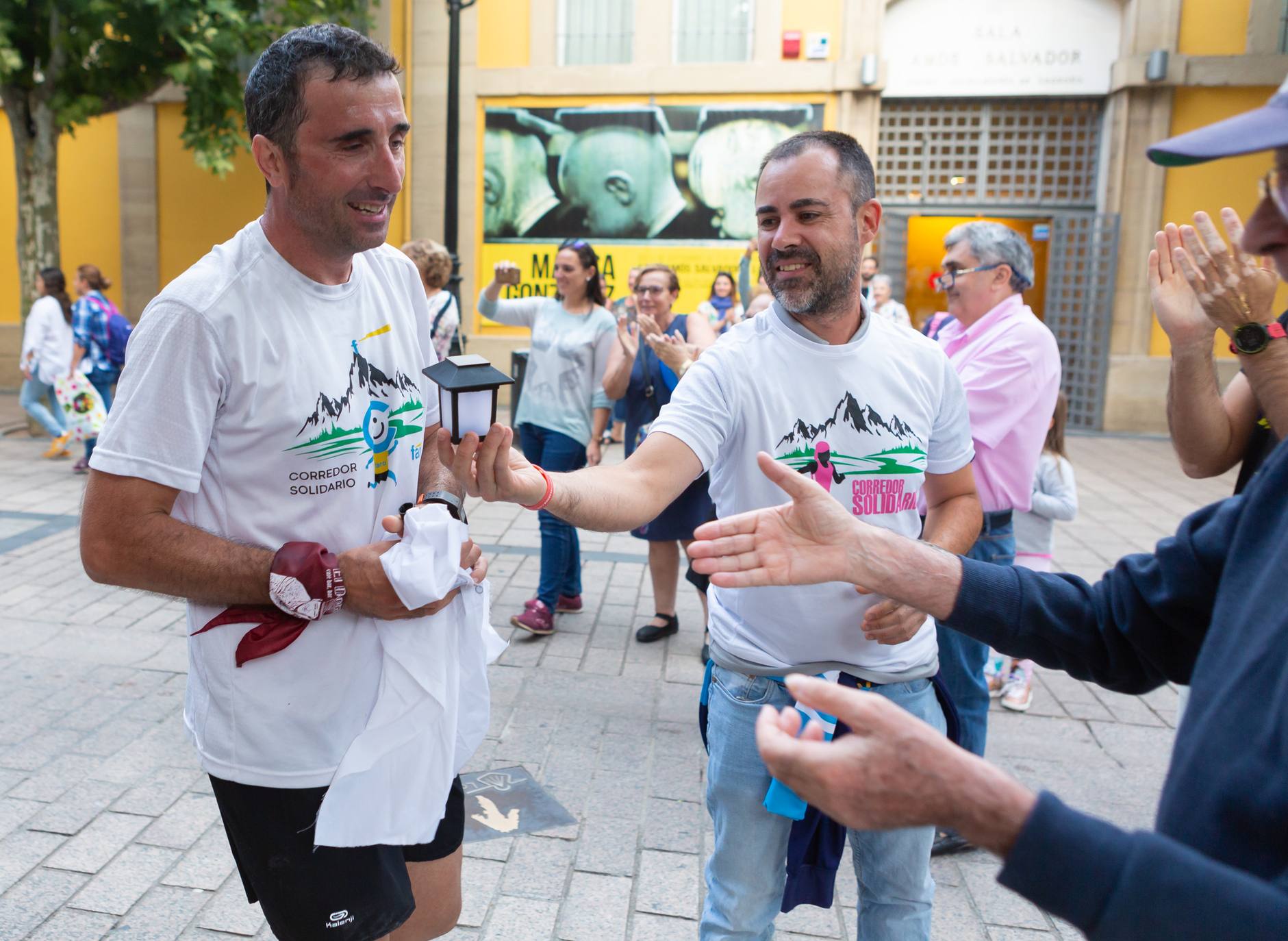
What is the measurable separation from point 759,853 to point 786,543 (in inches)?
32.4

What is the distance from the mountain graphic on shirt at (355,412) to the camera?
1933 mm

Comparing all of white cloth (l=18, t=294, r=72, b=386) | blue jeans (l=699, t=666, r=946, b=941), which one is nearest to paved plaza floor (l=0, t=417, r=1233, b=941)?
blue jeans (l=699, t=666, r=946, b=941)

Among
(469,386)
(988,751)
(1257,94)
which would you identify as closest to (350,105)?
(469,386)

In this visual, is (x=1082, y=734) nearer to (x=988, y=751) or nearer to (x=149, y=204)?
(x=988, y=751)

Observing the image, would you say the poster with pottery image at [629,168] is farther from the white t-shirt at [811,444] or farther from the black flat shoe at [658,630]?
the white t-shirt at [811,444]

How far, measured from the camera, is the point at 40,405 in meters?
10.5

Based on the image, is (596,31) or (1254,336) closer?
(1254,336)

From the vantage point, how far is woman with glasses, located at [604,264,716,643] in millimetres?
5355

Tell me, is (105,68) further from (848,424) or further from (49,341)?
(848,424)

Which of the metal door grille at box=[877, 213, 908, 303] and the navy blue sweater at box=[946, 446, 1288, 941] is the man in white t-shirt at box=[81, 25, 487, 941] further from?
the metal door grille at box=[877, 213, 908, 303]

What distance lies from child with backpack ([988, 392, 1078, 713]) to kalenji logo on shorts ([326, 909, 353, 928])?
10.4ft

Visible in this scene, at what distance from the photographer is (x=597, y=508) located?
216cm

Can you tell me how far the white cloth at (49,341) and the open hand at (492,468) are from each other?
9009 millimetres

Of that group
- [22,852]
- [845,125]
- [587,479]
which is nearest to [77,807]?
[22,852]
